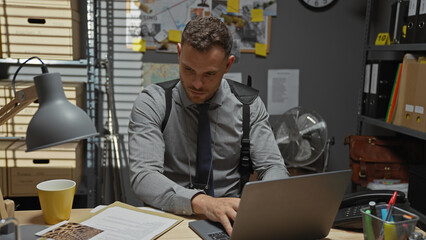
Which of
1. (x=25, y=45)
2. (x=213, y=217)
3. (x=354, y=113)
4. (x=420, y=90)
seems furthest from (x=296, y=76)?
(x=213, y=217)

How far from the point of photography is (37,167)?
219 centimetres

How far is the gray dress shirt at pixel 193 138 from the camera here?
4.71ft

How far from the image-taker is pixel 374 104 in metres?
2.45

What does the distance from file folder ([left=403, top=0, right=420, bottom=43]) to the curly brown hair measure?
4.05ft

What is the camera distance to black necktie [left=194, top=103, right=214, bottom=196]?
4.89 feet

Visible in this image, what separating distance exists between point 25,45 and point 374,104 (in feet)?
6.70

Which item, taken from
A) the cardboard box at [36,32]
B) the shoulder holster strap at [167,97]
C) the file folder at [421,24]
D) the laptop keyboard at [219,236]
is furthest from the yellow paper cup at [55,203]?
the file folder at [421,24]

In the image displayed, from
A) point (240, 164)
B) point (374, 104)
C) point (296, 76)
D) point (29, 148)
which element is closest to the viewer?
point (29, 148)

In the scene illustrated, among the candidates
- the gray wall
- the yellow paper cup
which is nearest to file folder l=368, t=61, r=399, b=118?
the gray wall

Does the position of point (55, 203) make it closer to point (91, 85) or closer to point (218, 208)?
point (218, 208)

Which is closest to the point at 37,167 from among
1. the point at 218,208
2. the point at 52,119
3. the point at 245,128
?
the point at 245,128

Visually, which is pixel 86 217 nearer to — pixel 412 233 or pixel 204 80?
pixel 204 80

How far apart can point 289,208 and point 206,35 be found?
70 cm

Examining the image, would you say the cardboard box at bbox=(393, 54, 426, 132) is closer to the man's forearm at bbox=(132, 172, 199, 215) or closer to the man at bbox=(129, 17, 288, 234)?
the man at bbox=(129, 17, 288, 234)
